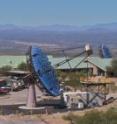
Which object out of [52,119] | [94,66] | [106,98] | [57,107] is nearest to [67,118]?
[52,119]

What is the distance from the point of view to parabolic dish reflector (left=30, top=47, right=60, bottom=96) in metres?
53.3

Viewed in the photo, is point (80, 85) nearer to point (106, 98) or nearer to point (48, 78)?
point (106, 98)

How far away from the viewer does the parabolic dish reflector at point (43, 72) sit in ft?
175

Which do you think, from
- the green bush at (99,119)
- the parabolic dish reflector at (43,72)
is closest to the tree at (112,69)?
the parabolic dish reflector at (43,72)

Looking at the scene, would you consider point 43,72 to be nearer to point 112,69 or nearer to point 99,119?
point 99,119

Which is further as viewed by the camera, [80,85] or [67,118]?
[80,85]

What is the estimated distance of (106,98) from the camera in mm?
64250

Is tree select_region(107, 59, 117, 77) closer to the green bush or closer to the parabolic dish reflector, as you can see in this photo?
the parabolic dish reflector

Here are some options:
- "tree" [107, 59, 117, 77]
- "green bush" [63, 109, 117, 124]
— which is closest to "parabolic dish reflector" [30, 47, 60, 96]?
"green bush" [63, 109, 117, 124]

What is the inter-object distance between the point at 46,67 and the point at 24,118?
9.30m

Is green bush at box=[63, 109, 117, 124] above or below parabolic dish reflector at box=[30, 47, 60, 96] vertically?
below

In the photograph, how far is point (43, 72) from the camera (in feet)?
176

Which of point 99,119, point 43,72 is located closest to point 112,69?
point 43,72

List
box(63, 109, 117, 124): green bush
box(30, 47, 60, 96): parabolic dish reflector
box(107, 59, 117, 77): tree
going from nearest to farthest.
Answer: box(63, 109, 117, 124): green bush → box(30, 47, 60, 96): parabolic dish reflector → box(107, 59, 117, 77): tree
